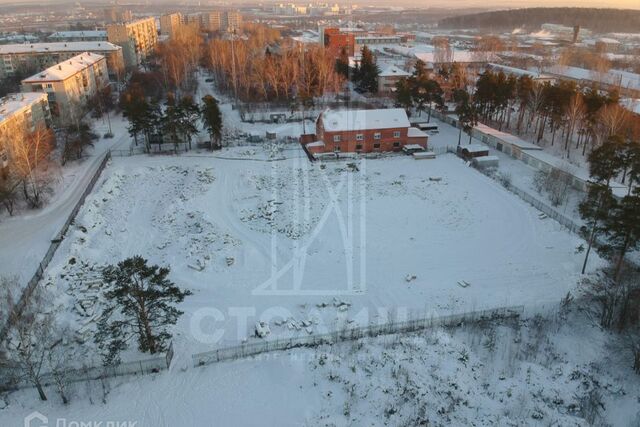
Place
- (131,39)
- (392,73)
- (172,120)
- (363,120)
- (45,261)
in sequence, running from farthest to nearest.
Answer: (131,39)
(392,73)
(363,120)
(172,120)
(45,261)

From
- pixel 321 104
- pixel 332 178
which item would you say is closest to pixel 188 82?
pixel 321 104

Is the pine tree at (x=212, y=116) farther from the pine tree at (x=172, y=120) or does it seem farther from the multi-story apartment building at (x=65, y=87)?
the multi-story apartment building at (x=65, y=87)

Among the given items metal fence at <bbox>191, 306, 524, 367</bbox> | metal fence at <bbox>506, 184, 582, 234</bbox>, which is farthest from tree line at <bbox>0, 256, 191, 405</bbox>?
metal fence at <bbox>506, 184, 582, 234</bbox>

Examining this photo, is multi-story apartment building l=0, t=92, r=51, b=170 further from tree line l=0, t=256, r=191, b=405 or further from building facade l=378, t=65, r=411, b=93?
building facade l=378, t=65, r=411, b=93

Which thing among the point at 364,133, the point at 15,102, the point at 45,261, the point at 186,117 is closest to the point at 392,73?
the point at 364,133

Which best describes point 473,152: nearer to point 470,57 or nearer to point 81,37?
point 470,57

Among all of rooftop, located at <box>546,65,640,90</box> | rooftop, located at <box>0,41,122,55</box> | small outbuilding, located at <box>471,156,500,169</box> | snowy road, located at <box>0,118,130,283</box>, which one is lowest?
snowy road, located at <box>0,118,130,283</box>
